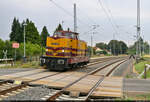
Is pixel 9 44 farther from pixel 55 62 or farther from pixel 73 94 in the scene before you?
pixel 73 94

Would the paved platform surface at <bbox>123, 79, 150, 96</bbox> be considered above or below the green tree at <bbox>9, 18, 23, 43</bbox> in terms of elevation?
below

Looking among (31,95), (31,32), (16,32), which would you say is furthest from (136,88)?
(16,32)

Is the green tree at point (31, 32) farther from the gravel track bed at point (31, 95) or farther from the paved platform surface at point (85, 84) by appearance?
the gravel track bed at point (31, 95)

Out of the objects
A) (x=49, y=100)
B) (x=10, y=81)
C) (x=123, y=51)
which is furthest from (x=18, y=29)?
(x=123, y=51)

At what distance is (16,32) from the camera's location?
71625 millimetres

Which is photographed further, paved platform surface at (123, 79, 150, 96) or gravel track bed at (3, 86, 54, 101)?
paved platform surface at (123, 79, 150, 96)

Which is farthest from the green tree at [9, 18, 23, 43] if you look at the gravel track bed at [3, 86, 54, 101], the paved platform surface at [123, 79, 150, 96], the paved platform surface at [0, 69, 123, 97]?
the gravel track bed at [3, 86, 54, 101]

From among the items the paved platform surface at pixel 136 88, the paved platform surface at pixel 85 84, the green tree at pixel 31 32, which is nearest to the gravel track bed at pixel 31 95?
the paved platform surface at pixel 85 84

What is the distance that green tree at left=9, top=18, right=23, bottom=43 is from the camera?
235 ft

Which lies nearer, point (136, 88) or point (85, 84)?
point (136, 88)

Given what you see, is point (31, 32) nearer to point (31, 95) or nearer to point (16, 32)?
point (16, 32)

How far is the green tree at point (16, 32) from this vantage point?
71537 mm

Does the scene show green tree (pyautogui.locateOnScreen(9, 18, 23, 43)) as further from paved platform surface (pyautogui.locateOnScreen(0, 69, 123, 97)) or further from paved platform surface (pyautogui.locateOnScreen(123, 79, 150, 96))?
paved platform surface (pyautogui.locateOnScreen(123, 79, 150, 96))

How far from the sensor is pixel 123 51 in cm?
13900
